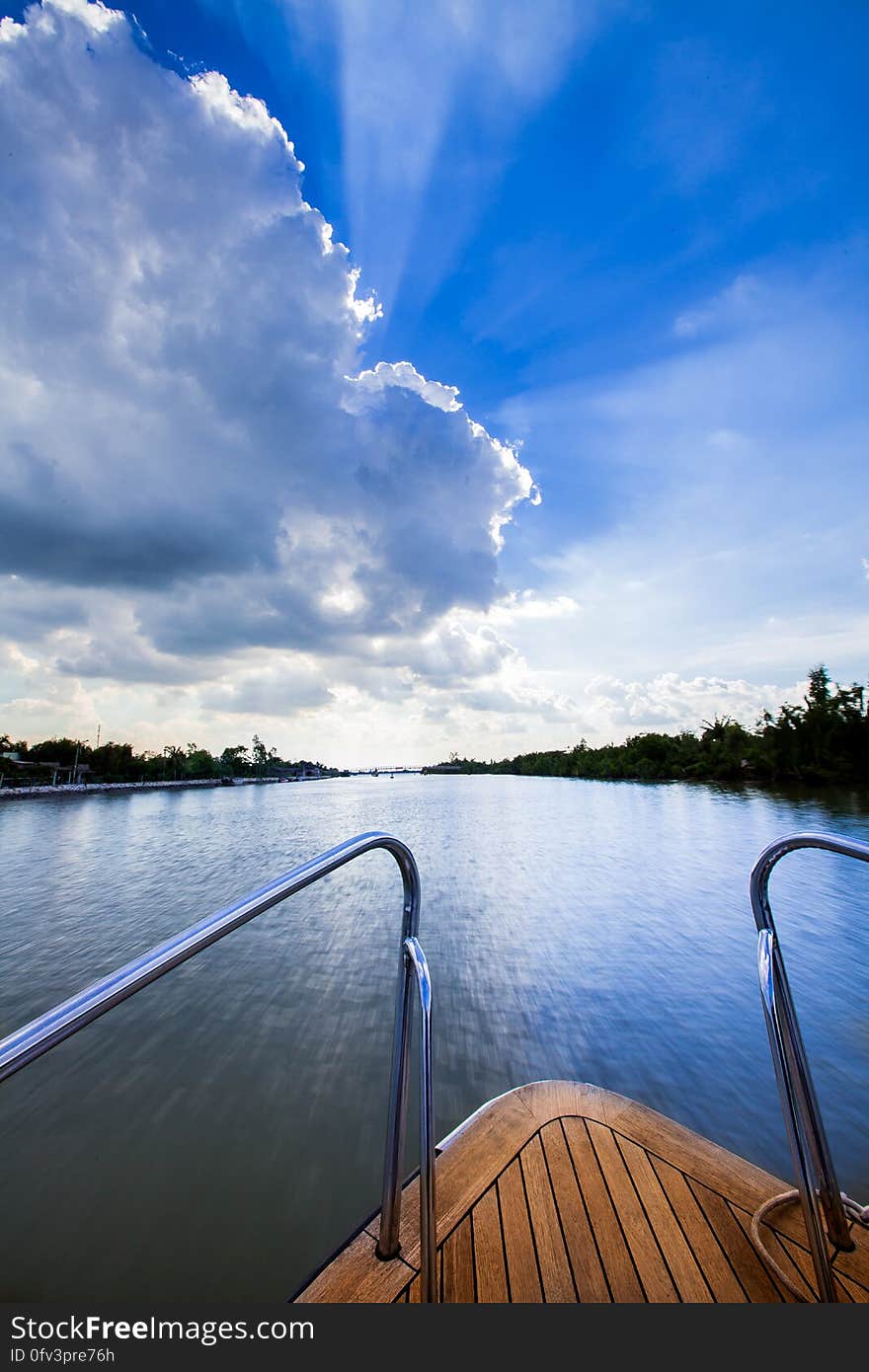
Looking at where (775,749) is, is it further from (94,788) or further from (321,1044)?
(94,788)

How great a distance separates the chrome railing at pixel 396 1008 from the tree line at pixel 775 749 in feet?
186

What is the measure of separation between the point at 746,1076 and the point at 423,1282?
3646 mm

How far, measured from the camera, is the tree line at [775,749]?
4772cm

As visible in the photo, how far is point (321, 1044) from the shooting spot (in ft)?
Result: 15.0

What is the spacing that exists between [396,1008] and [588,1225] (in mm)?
986

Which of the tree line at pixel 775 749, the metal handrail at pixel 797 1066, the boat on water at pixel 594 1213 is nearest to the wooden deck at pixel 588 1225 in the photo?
the boat on water at pixel 594 1213

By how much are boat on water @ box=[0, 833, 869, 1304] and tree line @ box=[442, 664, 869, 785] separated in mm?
55968

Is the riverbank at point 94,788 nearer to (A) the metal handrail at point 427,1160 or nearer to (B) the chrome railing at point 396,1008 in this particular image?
(B) the chrome railing at point 396,1008

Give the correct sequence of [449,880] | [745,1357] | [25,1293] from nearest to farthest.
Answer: [745,1357] < [25,1293] < [449,880]

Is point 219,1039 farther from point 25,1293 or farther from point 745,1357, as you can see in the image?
point 745,1357

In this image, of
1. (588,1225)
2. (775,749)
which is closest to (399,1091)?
(588,1225)

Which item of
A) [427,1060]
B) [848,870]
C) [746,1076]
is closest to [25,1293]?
[427,1060]

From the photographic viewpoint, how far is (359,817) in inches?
1101

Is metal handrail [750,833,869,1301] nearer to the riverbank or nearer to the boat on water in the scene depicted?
the boat on water
